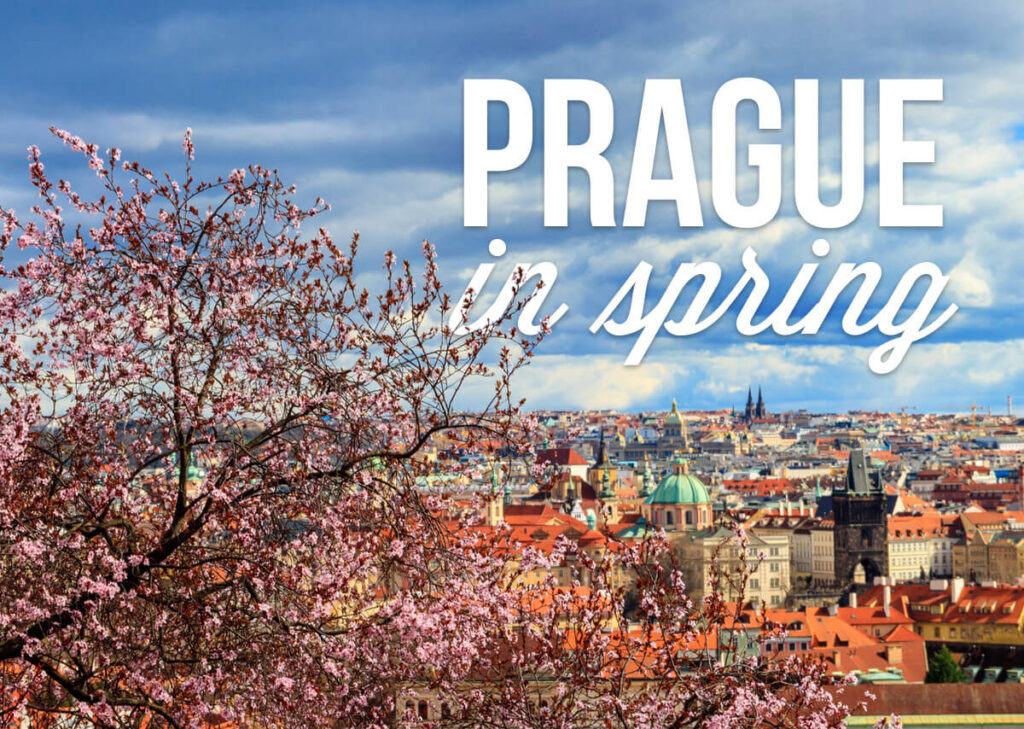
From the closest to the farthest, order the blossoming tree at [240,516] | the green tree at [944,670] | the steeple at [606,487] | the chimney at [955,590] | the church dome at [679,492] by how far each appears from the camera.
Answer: the blossoming tree at [240,516], the green tree at [944,670], the chimney at [955,590], the church dome at [679,492], the steeple at [606,487]

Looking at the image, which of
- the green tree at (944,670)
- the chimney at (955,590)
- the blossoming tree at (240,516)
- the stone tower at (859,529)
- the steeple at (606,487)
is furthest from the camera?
the steeple at (606,487)

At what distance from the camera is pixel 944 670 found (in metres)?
64.1

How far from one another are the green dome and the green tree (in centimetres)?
3666

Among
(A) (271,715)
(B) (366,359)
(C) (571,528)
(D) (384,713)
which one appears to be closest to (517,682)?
(D) (384,713)

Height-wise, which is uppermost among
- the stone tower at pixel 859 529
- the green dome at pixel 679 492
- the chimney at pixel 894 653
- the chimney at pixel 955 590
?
the green dome at pixel 679 492

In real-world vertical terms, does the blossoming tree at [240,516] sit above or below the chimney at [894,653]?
above

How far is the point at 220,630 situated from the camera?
25.0 feet

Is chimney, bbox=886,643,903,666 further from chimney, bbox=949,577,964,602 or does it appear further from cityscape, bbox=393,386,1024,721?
chimney, bbox=949,577,964,602

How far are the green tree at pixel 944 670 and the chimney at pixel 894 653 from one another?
53.9 inches

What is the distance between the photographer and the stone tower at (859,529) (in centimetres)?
10488

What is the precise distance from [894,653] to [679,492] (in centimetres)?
3988

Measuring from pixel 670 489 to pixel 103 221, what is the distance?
3799 inches

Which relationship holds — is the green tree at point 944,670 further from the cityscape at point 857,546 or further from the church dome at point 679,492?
the church dome at point 679,492

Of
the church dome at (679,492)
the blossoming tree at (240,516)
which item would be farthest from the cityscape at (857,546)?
the blossoming tree at (240,516)
